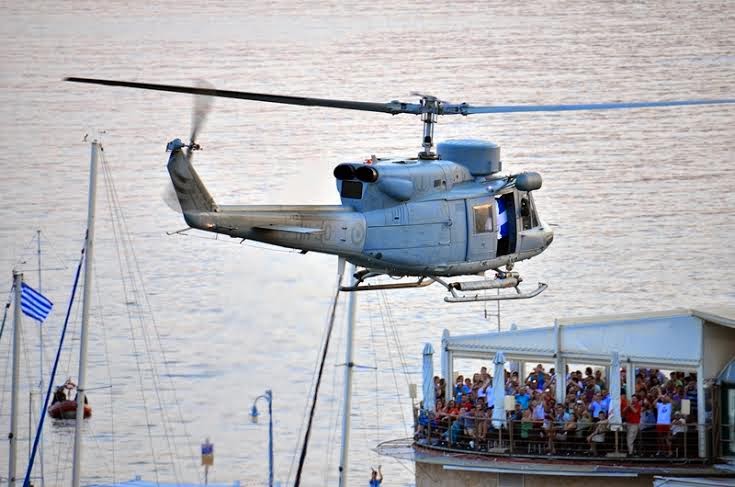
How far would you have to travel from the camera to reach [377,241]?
4297 cm

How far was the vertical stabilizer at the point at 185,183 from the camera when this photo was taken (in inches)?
1550

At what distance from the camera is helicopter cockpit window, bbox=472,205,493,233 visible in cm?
4525

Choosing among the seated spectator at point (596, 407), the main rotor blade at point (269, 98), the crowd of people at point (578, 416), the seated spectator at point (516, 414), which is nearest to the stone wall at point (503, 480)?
the crowd of people at point (578, 416)

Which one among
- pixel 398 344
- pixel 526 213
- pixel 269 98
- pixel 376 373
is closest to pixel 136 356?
pixel 398 344

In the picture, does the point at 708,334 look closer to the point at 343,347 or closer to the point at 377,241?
the point at 377,241

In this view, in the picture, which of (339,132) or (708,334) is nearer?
(708,334)

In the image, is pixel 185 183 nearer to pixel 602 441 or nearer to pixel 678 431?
pixel 602 441

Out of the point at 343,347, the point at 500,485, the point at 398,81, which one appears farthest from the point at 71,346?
the point at 398,81

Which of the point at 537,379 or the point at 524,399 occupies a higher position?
the point at 537,379

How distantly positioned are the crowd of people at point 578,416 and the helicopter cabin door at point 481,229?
2.74 m

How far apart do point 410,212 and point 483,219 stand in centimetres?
260

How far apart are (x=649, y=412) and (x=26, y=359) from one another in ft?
146

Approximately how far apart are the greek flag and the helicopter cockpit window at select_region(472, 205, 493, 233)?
18.3 metres

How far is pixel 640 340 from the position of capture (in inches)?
1740
